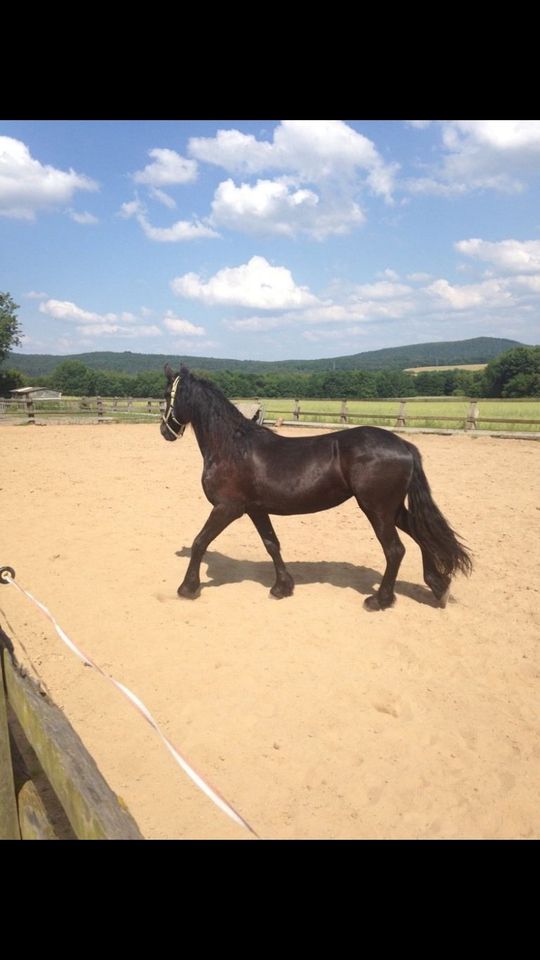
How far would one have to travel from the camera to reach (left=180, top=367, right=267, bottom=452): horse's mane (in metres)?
4.62

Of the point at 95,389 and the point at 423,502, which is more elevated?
the point at 95,389

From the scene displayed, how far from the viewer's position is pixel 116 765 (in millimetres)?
2725

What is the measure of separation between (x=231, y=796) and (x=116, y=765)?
2.27 ft

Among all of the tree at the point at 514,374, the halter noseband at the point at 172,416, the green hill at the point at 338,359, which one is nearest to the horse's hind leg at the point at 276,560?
the halter noseband at the point at 172,416

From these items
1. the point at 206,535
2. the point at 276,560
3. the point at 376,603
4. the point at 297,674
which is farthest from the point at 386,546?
the point at 206,535

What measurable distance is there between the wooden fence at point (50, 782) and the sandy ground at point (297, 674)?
2.98 feet

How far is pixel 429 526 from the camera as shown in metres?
4.43

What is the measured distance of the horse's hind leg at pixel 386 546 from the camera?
4363mm

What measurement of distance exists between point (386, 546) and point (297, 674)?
1.47 metres

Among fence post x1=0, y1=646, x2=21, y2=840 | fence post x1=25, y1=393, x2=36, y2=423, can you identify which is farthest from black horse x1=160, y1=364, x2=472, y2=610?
fence post x1=25, y1=393, x2=36, y2=423

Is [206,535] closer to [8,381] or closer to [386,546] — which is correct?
[386,546]

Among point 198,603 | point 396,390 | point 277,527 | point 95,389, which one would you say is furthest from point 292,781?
point 95,389

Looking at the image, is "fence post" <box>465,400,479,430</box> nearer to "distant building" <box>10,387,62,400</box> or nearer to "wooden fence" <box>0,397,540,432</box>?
"wooden fence" <box>0,397,540,432</box>
